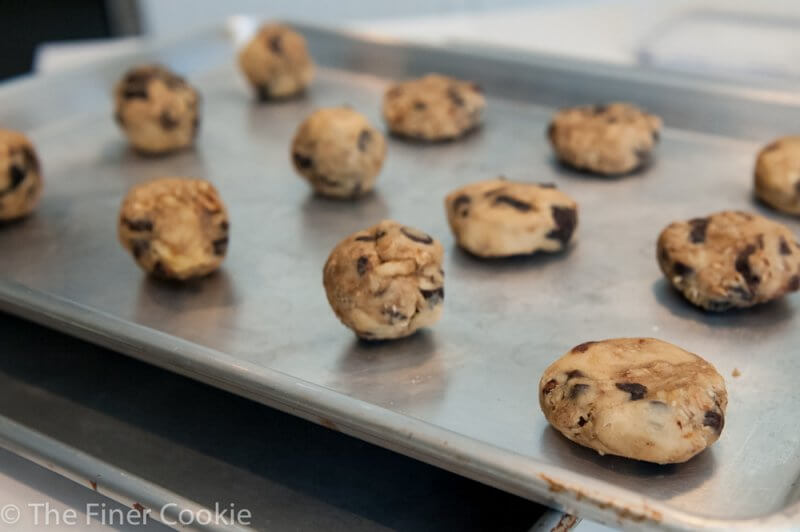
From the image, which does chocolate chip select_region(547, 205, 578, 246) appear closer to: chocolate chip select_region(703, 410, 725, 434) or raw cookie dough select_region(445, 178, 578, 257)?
raw cookie dough select_region(445, 178, 578, 257)

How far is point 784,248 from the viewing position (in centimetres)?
112

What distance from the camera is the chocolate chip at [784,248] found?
1.12m

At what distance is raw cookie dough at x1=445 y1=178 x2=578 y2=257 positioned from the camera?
4.05 feet

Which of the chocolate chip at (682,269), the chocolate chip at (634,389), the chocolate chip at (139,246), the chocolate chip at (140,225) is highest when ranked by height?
the chocolate chip at (634,389)

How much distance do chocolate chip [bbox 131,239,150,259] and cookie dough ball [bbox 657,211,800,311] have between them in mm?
648

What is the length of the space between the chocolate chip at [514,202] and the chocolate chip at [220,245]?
1.18 feet

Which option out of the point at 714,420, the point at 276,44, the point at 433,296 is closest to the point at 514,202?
the point at 433,296

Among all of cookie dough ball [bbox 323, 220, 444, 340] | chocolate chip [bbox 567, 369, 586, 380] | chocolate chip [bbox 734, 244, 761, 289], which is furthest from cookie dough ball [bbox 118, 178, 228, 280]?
chocolate chip [bbox 734, 244, 761, 289]

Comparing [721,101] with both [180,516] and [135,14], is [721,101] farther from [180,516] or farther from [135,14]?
[135,14]

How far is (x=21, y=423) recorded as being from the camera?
1.01m

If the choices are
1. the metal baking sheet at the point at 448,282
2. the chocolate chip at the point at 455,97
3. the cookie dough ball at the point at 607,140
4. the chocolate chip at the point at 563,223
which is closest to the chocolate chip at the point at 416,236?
the metal baking sheet at the point at 448,282

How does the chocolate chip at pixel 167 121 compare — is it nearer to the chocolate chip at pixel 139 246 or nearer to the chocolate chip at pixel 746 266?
the chocolate chip at pixel 139 246

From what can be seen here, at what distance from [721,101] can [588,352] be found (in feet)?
2.72
